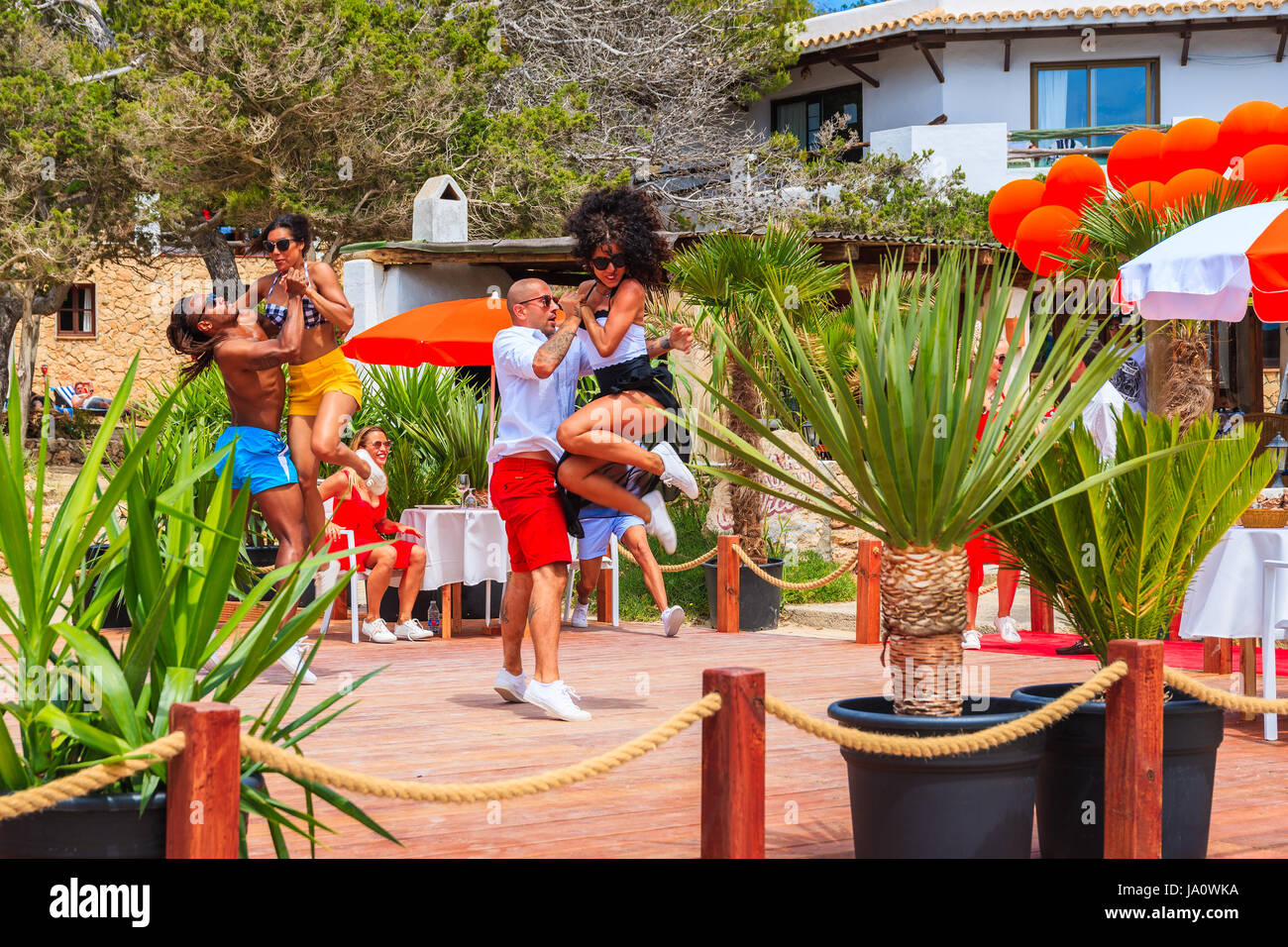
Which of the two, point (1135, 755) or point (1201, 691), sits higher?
point (1201, 691)

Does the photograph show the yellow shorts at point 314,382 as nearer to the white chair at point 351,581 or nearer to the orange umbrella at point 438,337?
the white chair at point 351,581

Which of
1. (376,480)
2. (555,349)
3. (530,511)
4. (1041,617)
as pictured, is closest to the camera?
(555,349)

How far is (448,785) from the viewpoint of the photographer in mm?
2676

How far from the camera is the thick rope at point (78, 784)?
2.49 meters

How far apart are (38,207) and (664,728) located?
18.8 m

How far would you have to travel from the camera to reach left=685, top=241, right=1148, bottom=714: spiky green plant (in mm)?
3271

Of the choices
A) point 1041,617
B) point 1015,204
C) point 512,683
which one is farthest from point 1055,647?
point 1015,204

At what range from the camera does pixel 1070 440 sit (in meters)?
3.71

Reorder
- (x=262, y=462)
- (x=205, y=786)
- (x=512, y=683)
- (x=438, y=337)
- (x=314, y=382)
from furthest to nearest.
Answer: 1. (x=438, y=337)
2. (x=314, y=382)
3. (x=262, y=462)
4. (x=512, y=683)
5. (x=205, y=786)

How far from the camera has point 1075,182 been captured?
11484 millimetres

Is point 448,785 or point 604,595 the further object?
point 604,595

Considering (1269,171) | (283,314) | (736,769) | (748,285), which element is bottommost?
(736,769)

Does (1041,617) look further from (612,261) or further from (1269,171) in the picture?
(612,261)

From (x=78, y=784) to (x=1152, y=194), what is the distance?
927cm
